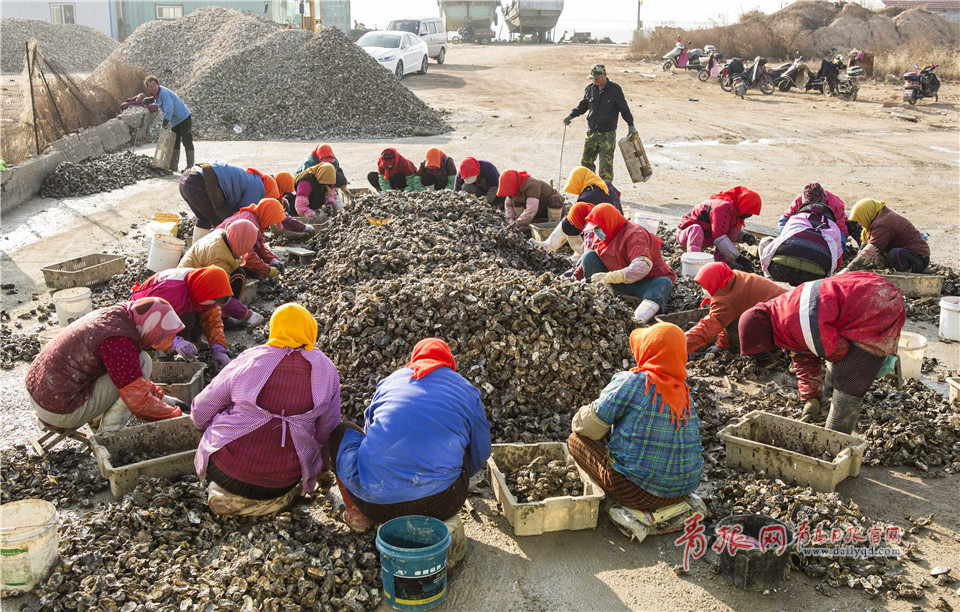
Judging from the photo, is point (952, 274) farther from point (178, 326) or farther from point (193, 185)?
point (193, 185)

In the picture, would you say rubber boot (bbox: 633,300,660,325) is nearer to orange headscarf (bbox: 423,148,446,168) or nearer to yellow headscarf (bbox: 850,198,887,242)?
yellow headscarf (bbox: 850,198,887,242)

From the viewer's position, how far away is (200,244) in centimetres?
601

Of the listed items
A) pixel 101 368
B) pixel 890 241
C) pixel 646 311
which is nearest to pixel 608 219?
pixel 646 311

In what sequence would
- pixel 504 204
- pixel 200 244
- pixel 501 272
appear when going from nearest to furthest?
1. pixel 501 272
2. pixel 200 244
3. pixel 504 204

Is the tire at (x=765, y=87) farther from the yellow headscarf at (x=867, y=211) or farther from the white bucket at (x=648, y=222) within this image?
the yellow headscarf at (x=867, y=211)

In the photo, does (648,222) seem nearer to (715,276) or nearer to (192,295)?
(715,276)

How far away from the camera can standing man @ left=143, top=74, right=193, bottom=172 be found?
36.4 feet

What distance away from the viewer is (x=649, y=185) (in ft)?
37.9

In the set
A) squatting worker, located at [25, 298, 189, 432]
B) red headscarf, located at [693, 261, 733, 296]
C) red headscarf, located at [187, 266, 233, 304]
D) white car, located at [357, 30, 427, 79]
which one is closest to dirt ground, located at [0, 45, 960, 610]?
white car, located at [357, 30, 427, 79]

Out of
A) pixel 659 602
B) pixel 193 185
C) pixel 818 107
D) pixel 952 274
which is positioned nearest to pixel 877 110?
pixel 818 107

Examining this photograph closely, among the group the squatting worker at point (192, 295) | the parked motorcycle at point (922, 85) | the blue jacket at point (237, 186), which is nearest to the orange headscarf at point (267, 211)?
the blue jacket at point (237, 186)

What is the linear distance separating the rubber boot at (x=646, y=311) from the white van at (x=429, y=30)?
21.2m

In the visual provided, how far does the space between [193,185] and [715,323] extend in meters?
5.48

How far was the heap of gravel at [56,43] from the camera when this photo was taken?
1162 inches
